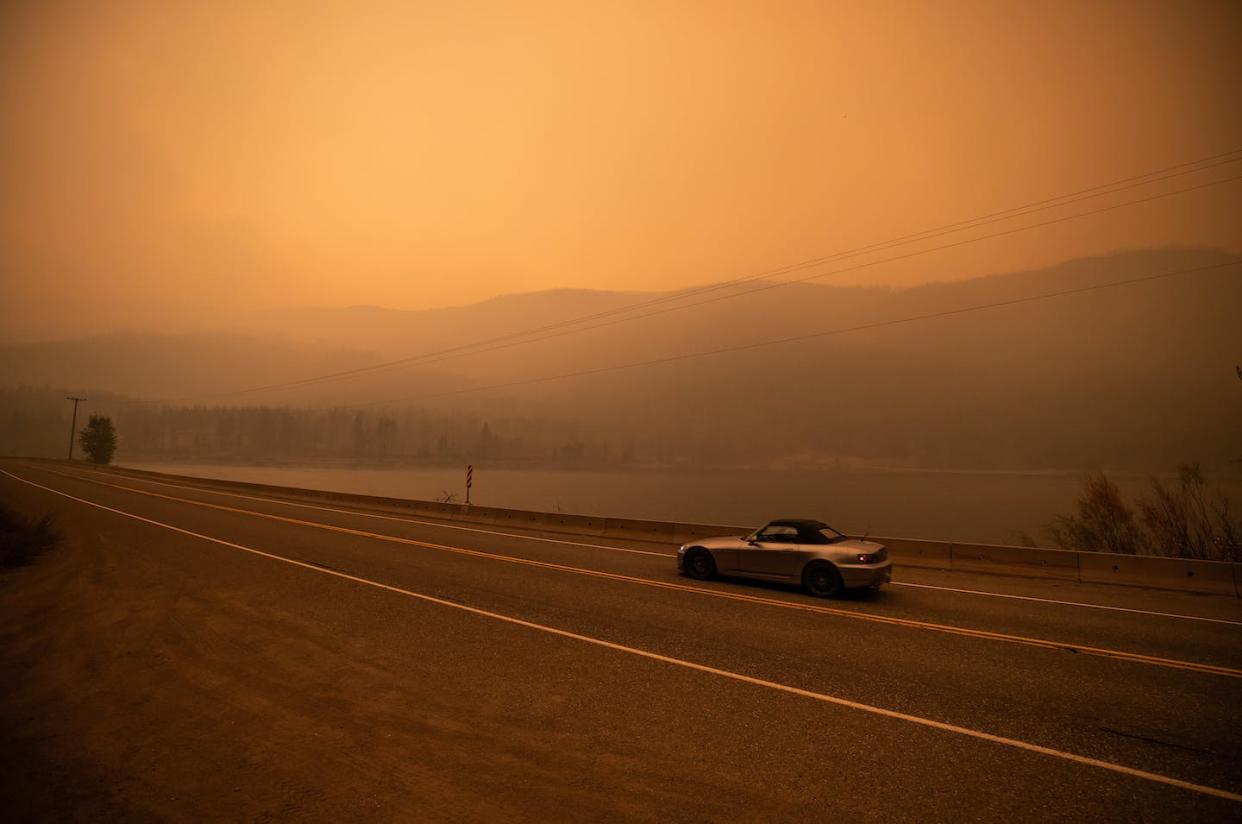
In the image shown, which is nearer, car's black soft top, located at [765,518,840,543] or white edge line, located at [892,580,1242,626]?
white edge line, located at [892,580,1242,626]

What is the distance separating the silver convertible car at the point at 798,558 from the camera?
10523 mm

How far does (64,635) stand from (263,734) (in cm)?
528

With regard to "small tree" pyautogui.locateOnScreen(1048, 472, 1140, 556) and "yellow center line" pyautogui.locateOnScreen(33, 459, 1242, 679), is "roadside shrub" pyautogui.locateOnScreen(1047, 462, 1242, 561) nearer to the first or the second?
"small tree" pyautogui.locateOnScreen(1048, 472, 1140, 556)

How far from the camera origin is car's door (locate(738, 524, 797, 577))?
37.2 feet

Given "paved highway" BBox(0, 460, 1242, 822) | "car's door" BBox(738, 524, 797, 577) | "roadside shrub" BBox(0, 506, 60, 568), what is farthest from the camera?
"roadside shrub" BBox(0, 506, 60, 568)

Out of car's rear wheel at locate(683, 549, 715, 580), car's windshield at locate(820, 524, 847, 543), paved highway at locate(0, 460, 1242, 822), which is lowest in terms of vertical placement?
paved highway at locate(0, 460, 1242, 822)

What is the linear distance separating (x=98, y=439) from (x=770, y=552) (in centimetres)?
13162

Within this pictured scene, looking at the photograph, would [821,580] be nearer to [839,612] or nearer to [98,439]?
[839,612]

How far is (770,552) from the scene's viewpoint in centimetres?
1150

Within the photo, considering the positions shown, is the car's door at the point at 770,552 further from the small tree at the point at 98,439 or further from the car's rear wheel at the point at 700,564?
the small tree at the point at 98,439

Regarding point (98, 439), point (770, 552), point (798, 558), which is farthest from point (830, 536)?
point (98, 439)

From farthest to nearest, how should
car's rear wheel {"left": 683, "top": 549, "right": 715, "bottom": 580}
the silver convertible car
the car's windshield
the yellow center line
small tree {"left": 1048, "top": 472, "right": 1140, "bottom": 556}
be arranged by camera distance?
small tree {"left": 1048, "top": 472, "right": 1140, "bottom": 556} → car's rear wheel {"left": 683, "top": 549, "right": 715, "bottom": 580} → the car's windshield → the silver convertible car → the yellow center line

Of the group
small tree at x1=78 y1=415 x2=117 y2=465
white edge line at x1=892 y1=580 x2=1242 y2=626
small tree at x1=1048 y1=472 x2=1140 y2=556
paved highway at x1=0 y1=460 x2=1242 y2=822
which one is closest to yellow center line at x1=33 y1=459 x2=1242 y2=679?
paved highway at x1=0 y1=460 x2=1242 y2=822

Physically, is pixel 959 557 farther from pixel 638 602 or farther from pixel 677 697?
pixel 677 697
